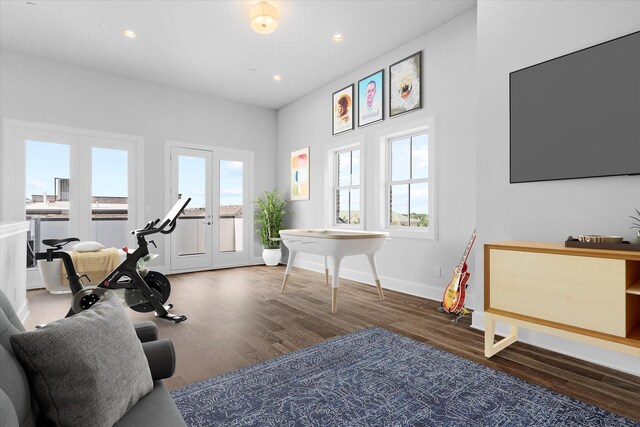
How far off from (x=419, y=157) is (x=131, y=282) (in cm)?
342

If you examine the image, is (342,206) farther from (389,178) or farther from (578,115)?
(578,115)

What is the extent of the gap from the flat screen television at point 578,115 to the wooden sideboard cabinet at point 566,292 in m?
0.64

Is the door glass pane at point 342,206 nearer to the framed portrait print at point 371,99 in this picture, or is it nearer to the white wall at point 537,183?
the framed portrait print at point 371,99

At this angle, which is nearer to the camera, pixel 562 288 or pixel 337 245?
pixel 562 288

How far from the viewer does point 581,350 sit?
7.34 feet

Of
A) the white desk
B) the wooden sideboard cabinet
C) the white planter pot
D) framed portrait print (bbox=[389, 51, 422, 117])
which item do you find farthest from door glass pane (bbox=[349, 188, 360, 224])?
the wooden sideboard cabinet

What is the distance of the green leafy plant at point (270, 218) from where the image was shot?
19.9ft

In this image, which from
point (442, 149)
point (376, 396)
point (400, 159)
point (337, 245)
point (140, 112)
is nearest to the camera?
point (376, 396)

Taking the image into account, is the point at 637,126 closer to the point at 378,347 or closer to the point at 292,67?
the point at 378,347

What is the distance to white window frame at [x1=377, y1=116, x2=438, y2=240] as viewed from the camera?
3801mm

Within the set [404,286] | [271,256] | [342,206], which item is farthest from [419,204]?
[271,256]

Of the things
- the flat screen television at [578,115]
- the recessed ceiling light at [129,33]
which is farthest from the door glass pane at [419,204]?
the recessed ceiling light at [129,33]

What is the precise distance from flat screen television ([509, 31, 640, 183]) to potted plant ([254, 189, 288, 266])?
4.23 metres

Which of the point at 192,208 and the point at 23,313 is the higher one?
the point at 192,208
